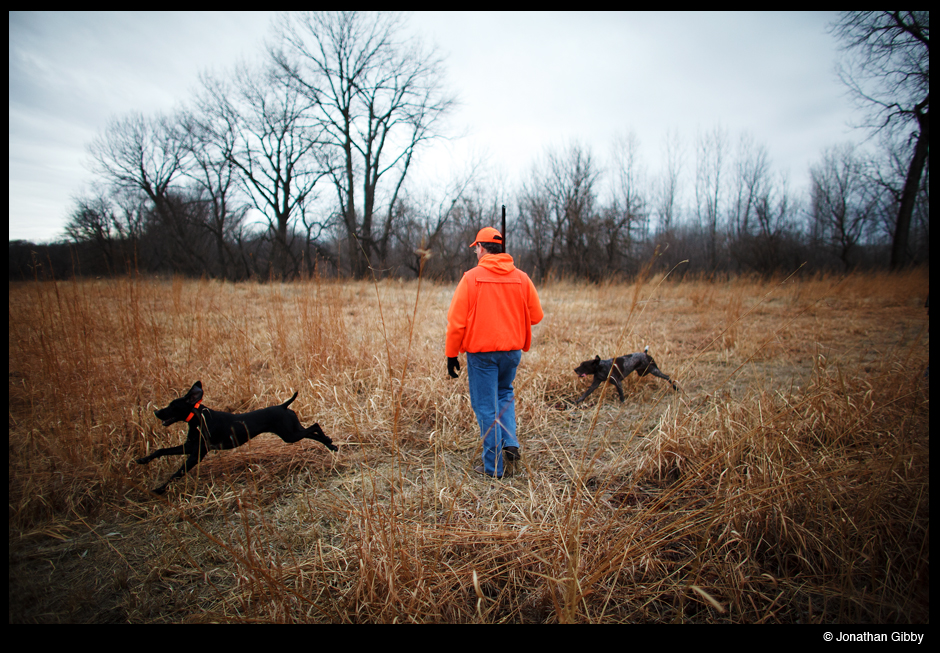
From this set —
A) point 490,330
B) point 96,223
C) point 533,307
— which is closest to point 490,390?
point 490,330

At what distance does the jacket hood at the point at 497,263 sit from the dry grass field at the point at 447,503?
63 cm

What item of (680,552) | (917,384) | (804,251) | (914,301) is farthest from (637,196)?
(680,552)

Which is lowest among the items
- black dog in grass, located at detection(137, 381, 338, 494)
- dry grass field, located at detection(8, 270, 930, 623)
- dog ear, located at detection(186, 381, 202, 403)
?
dry grass field, located at detection(8, 270, 930, 623)

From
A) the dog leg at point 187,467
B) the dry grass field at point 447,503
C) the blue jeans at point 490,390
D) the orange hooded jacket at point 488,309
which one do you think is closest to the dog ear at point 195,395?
the dog leg at point 187,467

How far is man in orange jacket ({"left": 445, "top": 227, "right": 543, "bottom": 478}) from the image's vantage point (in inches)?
99.7

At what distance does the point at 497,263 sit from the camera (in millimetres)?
2588

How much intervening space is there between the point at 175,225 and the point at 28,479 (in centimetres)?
2840

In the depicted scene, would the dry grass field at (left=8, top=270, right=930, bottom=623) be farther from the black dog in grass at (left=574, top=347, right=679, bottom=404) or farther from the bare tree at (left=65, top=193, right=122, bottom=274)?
the bare tree at (left=65, top=193, right=122, bottom=274)

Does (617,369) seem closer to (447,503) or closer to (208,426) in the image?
(447,503)

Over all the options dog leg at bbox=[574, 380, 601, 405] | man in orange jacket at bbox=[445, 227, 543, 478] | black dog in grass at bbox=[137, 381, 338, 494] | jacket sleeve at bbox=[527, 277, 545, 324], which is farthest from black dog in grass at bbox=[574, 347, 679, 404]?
black dog in grass at bbox=[137, 381, 338, 494]

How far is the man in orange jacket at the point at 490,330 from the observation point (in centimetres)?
253

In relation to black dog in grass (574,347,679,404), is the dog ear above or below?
above

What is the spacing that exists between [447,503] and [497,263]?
5.54 ft

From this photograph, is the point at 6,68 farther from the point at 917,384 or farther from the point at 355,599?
the point at 917,384
